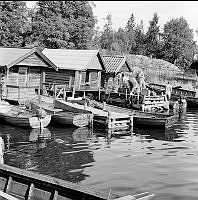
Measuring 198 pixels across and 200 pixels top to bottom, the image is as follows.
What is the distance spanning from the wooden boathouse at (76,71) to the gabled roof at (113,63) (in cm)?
151

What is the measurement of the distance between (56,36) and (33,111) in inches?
1137

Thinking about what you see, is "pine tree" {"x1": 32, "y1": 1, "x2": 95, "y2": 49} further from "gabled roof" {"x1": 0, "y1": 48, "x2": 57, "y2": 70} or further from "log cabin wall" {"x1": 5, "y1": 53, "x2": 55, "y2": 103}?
"log cabin wall" {"x1": 5, "y1": 53, "x2": 55, "y2": 103}

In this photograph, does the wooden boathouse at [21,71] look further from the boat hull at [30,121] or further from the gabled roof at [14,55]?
the boat hull at [30,121]

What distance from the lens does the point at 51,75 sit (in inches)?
1577

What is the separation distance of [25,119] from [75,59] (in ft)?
53.7

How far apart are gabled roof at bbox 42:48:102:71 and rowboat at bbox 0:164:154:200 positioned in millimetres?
27249

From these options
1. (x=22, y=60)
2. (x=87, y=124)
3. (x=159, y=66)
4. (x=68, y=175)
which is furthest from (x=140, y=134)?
(x=159, y=66)

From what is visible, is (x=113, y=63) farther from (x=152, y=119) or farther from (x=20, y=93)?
(x=152, y=119)

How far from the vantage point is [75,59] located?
4100 centimetres

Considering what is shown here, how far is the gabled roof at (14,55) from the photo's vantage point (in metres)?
33.8

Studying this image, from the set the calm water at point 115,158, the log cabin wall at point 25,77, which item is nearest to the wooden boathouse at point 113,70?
the log cabin wall at point 25,77

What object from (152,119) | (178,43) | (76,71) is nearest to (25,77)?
(76,71)

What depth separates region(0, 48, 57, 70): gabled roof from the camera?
33825mm

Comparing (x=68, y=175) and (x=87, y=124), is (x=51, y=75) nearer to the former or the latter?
(x=87, y=124)
